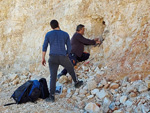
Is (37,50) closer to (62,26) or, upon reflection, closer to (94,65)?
(62,26)

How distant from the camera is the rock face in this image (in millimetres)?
4051

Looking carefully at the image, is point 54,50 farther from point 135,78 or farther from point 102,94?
point 135,78

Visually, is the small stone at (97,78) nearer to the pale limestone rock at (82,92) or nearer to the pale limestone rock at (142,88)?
the pale limestone rock at (82,92)

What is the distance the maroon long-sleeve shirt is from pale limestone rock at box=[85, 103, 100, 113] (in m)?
2.35

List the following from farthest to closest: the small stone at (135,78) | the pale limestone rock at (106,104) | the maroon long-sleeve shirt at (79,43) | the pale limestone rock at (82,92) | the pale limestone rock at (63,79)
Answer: the maroon long-sleeve shirt at (79,43), the pale limestone rock at (63,79), the pale limestone rock at (82,92), the small stone at (135,78), the pale limestone rock at (106,104)

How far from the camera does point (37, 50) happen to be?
751cm

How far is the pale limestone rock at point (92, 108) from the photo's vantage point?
318 cm

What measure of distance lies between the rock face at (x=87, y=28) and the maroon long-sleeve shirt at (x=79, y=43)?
472 mm

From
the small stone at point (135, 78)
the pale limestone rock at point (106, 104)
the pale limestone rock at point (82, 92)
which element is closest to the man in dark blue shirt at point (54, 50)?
the pale limestone rock at point (82, 92)

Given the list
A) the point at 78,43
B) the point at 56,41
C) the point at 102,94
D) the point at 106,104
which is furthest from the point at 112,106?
the point at 78,43

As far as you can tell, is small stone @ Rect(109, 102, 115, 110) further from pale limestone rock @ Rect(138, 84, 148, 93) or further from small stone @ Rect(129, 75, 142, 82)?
small stone @ Rect(129, 75, 142, 82)

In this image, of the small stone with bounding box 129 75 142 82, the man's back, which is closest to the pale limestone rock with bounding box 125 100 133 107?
the small stone with bounding box 129 75 142 82

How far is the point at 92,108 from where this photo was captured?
10.5 ft

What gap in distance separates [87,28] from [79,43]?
0.73 metres
